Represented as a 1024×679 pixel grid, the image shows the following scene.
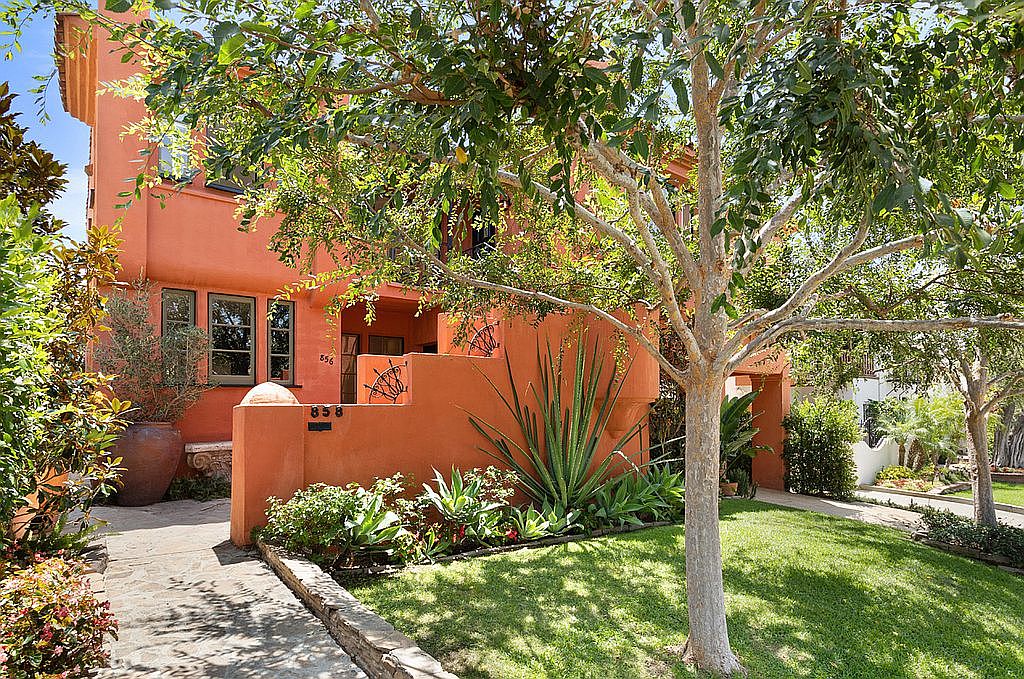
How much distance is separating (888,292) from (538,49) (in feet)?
15.8

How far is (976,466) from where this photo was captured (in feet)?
30.1

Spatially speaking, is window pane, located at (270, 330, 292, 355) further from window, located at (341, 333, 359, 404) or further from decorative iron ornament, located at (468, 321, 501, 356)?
decorative iron ornament, located at (468, 321, 501, 356)

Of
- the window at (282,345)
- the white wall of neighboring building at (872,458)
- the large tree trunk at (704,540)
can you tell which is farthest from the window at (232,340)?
the white wall of neighboring building at (872,458)

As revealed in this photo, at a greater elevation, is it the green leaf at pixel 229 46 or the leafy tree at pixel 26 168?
the leafy tree at pixel 26 168

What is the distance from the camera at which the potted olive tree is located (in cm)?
920

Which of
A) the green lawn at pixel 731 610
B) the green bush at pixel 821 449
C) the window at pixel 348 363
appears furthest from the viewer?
the window at pixel 348 363

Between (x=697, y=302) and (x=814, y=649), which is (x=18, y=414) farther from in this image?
(x=814, y=649)

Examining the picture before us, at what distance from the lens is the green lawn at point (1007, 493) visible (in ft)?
46.6

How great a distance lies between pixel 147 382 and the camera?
32.1 ft

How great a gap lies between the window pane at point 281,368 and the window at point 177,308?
1.53 meters

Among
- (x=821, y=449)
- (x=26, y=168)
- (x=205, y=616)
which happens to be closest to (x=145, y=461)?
(x=205, y=616)

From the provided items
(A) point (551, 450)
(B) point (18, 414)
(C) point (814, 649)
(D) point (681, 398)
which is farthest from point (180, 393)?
(C) point (814, 649)

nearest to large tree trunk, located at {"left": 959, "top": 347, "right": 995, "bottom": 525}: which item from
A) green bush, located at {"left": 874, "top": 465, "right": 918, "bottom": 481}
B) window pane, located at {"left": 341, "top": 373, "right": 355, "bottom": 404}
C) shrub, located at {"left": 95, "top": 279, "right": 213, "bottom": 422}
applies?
green bush, located at {"left": 874, "top": 465, "right": 918, "bottom": 481}

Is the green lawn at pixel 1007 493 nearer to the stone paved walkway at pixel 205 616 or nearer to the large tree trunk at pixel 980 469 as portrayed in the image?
the large tree trunk at pixel 980 469
